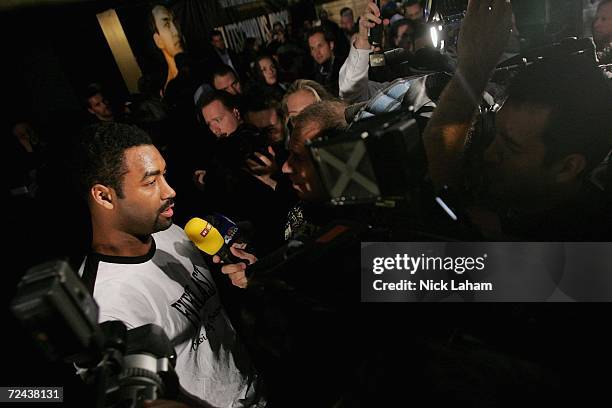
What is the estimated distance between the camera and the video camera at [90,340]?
22.2 inches

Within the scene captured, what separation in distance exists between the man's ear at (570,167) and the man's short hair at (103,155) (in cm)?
155

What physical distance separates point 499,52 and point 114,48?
722 centimetres

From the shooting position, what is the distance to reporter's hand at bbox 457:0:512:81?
960 mm

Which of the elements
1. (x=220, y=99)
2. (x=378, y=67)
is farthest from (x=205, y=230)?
(x=220, y=99)

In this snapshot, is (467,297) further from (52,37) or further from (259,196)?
(52,37)


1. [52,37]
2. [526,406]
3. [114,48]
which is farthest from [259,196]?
[52,37]

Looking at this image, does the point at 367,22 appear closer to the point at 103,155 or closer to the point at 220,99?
the point at 220,99

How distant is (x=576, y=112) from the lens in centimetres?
128

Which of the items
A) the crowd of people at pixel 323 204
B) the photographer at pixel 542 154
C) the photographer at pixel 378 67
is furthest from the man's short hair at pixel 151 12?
the photographer at pixel 542 154

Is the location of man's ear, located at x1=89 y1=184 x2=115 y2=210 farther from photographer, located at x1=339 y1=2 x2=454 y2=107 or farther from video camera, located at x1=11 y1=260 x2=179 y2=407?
photographer, located at x1=339 y1=2 x2=454 y2=107

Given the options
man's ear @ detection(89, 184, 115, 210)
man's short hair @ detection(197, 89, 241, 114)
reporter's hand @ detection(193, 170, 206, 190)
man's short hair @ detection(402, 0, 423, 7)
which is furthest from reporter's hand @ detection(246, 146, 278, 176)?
man's short hair @ detection(402, 0, 423, 7)

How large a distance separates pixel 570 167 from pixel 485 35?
2.00ft

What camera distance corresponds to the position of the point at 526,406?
0.59 m

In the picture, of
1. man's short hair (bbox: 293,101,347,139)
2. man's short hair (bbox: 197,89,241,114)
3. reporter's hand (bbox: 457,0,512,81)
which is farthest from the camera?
man's short hair (bbox: 197,89,241,114)
